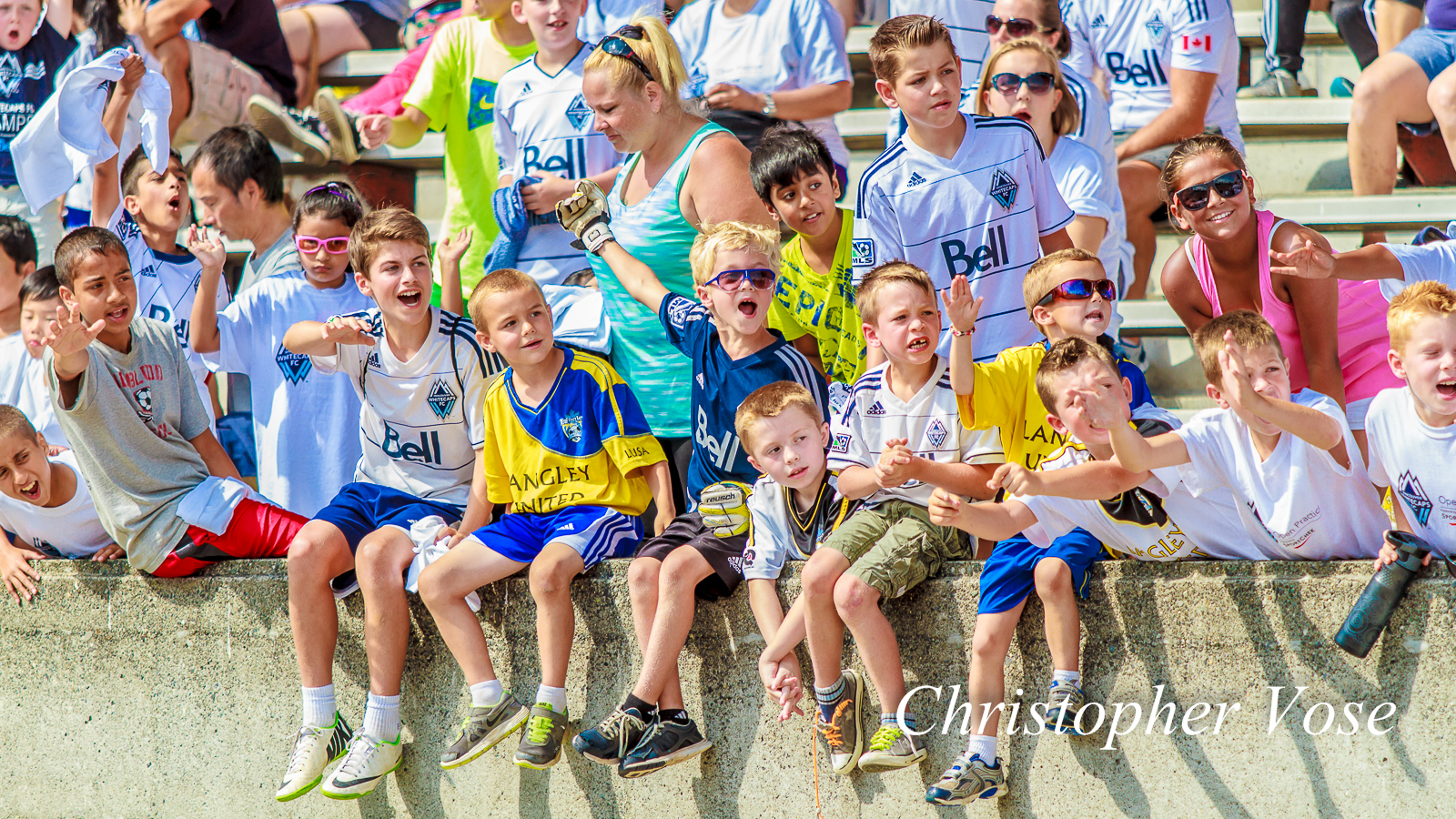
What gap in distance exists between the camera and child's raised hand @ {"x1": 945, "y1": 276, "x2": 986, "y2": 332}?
10.6 feet

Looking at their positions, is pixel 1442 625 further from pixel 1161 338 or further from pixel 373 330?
pixel 373 330

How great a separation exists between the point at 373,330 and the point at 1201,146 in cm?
243

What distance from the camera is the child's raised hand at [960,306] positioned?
127 inches

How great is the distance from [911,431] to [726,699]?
0.91m

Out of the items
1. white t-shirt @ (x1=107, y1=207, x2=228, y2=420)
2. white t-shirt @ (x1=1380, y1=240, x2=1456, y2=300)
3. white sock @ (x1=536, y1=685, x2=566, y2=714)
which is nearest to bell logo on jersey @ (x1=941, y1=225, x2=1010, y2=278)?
white t-shirt @ (x1=1380, y1=240, x2=1456, y2=300)

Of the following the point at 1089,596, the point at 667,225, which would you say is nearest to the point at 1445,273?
the point at 1089,596

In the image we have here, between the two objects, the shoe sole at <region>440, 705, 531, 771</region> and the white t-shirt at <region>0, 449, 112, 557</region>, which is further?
the white t-shirt at <region>0, 449, 112, 557</region>

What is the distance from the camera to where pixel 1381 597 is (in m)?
2.95

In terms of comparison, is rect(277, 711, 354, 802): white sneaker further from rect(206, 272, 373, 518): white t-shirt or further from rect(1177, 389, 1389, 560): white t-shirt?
rect(1177, 389, 1389, 560): white t-shirt

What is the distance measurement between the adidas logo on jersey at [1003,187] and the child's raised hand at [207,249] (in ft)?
8.19

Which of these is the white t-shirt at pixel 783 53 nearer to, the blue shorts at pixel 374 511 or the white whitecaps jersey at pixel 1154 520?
the blue shorts at pixel 374 511

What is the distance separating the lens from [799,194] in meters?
3.92

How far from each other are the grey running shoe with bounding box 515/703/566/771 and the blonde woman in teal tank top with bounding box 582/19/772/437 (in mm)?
919

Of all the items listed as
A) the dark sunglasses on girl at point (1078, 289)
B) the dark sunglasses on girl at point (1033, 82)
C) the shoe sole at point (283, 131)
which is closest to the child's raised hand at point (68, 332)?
the shoe sole at point (283, 131)
